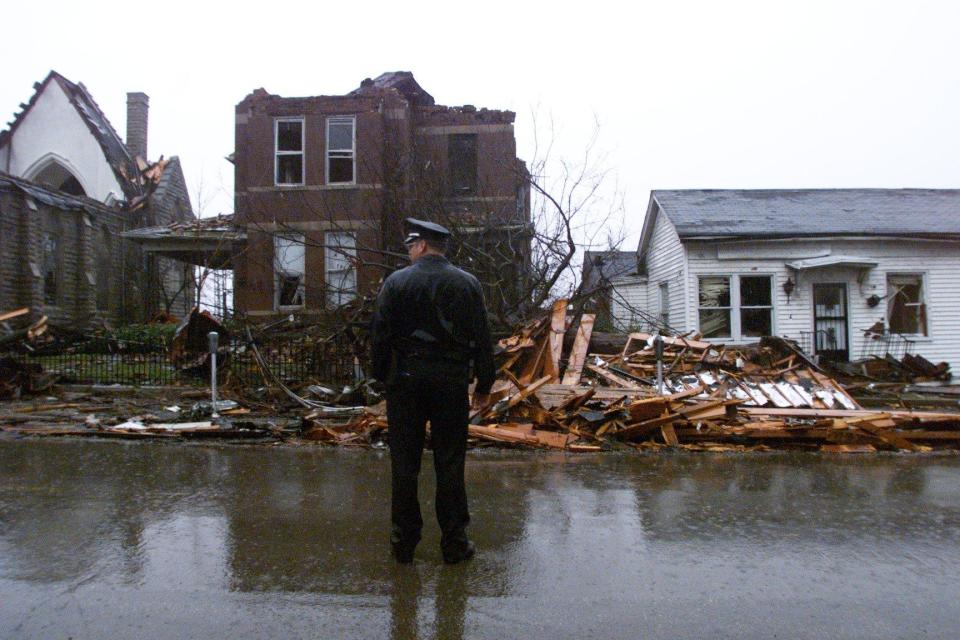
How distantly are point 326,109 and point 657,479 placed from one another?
638 inches

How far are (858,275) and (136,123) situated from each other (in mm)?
28848

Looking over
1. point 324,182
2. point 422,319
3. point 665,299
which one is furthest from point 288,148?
point 422,319

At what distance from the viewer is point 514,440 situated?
801cm

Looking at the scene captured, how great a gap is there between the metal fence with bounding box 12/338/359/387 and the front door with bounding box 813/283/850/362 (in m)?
12.2

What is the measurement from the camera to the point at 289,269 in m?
19.9

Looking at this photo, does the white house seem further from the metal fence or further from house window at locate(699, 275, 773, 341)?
the metal fence

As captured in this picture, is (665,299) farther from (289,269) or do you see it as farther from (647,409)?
(647,409)

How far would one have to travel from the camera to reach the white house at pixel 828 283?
18.3m

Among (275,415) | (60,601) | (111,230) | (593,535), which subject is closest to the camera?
(60,601)

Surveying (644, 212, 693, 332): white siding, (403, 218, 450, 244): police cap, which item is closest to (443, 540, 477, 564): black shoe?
(403, 218, 450, 244): police cap

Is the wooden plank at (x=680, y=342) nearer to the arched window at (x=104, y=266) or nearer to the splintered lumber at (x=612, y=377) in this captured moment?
the splintered lumber at (x=612, y=377)

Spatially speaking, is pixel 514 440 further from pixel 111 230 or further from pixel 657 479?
pixel 111 230

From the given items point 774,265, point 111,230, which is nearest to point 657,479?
point 774,265

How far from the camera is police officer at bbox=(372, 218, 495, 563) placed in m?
3.96
